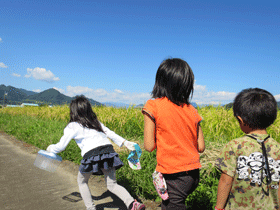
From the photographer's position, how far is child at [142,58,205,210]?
170 centimetres

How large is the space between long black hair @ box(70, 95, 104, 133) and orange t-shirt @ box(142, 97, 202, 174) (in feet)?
4.12

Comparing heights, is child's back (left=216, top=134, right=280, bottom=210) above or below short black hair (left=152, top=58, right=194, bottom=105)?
below

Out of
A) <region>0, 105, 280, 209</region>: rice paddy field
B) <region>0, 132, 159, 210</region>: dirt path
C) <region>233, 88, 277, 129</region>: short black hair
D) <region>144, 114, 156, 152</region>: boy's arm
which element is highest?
<region>233, 88, 277, 129</region>: short black hair

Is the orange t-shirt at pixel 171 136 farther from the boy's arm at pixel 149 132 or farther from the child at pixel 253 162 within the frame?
the child at pixel 253 162

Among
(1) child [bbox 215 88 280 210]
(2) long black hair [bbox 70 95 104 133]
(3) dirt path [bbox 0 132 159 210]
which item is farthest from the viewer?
(3) dirt path [bbox 0 132 159 210]

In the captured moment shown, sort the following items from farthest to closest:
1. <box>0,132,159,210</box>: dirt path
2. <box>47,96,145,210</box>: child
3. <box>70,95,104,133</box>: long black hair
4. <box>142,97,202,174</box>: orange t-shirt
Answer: <box>0,132,159,210</box>: dirt path, <box>70,95,104,133</box>: long black hair, <box>47,96,145,210</box>: child, <box>142,97,202,174</box>: orange t-shirt

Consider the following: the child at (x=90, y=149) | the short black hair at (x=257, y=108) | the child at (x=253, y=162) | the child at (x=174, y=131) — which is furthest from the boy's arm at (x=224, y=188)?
the child at (x=90, y=149)

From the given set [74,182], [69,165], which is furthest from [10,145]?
[74,182]

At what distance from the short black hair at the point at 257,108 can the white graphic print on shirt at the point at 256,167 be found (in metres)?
0.21

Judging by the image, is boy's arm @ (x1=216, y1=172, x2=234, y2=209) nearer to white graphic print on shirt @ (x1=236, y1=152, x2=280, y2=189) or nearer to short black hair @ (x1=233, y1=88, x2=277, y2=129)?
white graphic print on shirt @ (x1=236, y1=152, x2=280, y2=189)

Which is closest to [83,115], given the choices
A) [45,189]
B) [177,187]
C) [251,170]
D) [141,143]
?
[177,187]

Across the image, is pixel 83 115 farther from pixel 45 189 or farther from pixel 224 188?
pixel 224 188

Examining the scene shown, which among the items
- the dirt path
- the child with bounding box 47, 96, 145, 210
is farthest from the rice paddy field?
the child with bounding box 47, 96, 145, 210

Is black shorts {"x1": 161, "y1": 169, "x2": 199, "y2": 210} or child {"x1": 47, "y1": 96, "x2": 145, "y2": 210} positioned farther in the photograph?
child {"x1": 47, "y1": 96, "x2": 145, "y2": 210}
